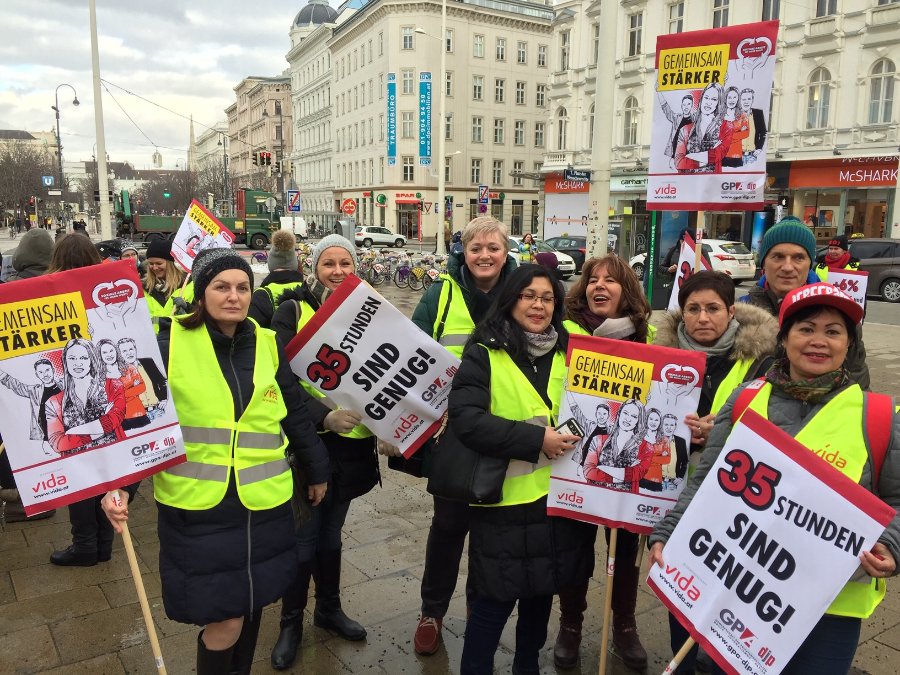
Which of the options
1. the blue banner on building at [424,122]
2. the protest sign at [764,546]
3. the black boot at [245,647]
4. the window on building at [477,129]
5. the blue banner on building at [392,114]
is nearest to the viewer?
the protest sign at [764,546]

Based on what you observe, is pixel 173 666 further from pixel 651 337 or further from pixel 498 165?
pixel 498 165

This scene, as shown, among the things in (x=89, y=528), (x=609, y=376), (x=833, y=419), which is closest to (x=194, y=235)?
(x=89, y=528)

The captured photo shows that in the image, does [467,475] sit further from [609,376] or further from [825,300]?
[825,300]

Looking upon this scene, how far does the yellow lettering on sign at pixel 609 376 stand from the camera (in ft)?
9.34

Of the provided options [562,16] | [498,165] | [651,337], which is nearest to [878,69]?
[562,16]

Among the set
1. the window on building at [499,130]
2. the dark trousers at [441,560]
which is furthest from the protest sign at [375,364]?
the window on building at [499,130]

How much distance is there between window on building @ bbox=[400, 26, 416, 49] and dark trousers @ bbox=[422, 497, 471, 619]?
57.8 m

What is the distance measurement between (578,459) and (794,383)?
925 millimetres

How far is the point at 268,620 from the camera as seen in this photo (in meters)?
3.80

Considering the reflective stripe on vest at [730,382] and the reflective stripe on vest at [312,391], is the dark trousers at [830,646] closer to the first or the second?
→ the reflective stripe on vest at [730,382]

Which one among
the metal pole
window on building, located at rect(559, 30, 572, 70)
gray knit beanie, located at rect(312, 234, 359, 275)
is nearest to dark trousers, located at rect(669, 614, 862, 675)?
gray knit beanie, located at rect(312, 234, 359, 275)

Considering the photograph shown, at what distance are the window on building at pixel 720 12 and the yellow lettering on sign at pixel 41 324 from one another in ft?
111

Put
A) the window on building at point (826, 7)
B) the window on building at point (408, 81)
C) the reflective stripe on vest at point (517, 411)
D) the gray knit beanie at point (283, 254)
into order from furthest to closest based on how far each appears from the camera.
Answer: the window on building at point (408, 81) < the window on building at point (826, 7) < the gray knit beanie at point (283, 254) < the reflective stripe on vest at point (517, 411)

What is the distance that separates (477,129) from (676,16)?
1092 inches
